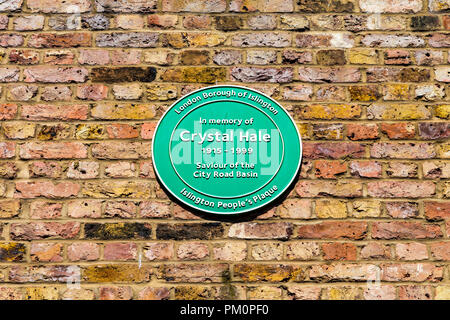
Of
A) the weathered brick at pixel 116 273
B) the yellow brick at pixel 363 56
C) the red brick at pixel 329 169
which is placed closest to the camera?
the weathered brick at pixel 116 273

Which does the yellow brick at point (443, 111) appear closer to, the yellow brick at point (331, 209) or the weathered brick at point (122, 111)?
the yellow brick at point (331, 209)

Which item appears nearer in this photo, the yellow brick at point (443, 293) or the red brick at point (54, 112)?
the yellow brick at point (443, 293)

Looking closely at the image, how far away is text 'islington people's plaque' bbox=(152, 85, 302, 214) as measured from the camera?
8.25 ft

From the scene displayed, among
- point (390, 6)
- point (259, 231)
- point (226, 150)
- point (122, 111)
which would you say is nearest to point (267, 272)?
point (259, 231)

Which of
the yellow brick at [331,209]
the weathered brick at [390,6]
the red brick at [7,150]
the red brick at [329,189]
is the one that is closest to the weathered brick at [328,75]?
the weathered brick at [390,6]

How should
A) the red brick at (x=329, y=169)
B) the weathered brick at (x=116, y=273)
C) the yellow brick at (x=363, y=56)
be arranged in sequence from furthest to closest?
1. the yellow brick at (x=363, y=56)
2. the red brick at (x=329, y=169)
3. the weathered brick at (x=116, y=273)

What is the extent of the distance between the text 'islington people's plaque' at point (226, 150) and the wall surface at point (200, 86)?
0.27ft

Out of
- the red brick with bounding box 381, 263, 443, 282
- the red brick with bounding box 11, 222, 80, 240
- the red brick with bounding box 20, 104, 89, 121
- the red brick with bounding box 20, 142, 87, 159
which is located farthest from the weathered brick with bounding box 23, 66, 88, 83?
the red brick with bounding box 381, 263, 443, 282

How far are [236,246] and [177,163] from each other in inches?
21.4

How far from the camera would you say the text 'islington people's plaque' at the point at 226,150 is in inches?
99.0

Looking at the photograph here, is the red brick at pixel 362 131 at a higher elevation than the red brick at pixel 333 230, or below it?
higher

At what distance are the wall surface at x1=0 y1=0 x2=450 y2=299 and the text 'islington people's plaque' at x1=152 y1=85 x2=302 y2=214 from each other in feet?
0.27

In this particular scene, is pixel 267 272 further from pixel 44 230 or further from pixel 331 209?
pixel 44 230

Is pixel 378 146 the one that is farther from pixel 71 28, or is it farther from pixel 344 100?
pixel 71 28
